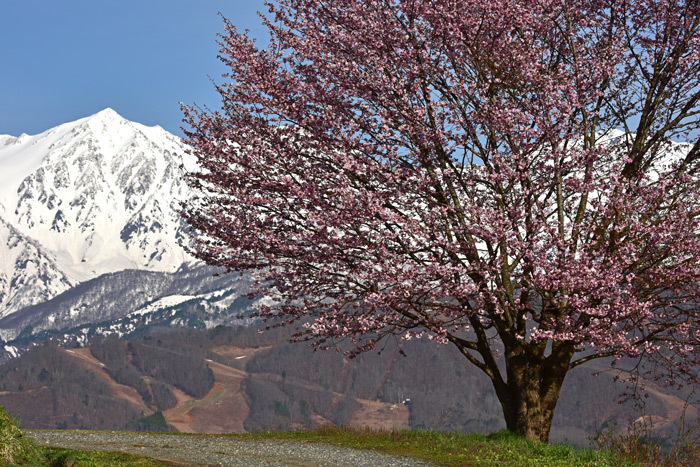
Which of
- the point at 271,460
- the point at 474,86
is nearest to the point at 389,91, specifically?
the point at 474,86

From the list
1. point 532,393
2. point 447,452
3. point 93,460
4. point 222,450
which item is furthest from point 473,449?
point 93,460

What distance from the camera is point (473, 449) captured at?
19453 mm

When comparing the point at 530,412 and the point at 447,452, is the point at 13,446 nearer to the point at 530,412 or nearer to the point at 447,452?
the point at 447,452

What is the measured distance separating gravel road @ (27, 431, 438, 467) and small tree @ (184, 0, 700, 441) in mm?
3313

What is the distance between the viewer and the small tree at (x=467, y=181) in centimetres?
1798

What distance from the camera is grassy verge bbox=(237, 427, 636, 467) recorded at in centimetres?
1788

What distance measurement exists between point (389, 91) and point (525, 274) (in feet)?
20.2

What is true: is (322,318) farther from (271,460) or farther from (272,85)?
(272,85)

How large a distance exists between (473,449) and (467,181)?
7.43m

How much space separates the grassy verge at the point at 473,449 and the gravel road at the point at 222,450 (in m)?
1.00

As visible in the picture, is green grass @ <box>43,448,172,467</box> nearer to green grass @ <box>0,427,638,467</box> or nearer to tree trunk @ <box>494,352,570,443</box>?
green grass @ <box>0,427,638,467</box>

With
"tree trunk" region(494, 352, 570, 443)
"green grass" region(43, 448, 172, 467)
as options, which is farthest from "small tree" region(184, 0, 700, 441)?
"green grass" region(43, 448, 172, 467)

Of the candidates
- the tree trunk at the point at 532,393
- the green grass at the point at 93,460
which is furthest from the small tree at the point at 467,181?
the green grass at the point at 93,460

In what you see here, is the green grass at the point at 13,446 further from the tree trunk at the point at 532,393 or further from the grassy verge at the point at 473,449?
the tree trunk at the point at 532,393
